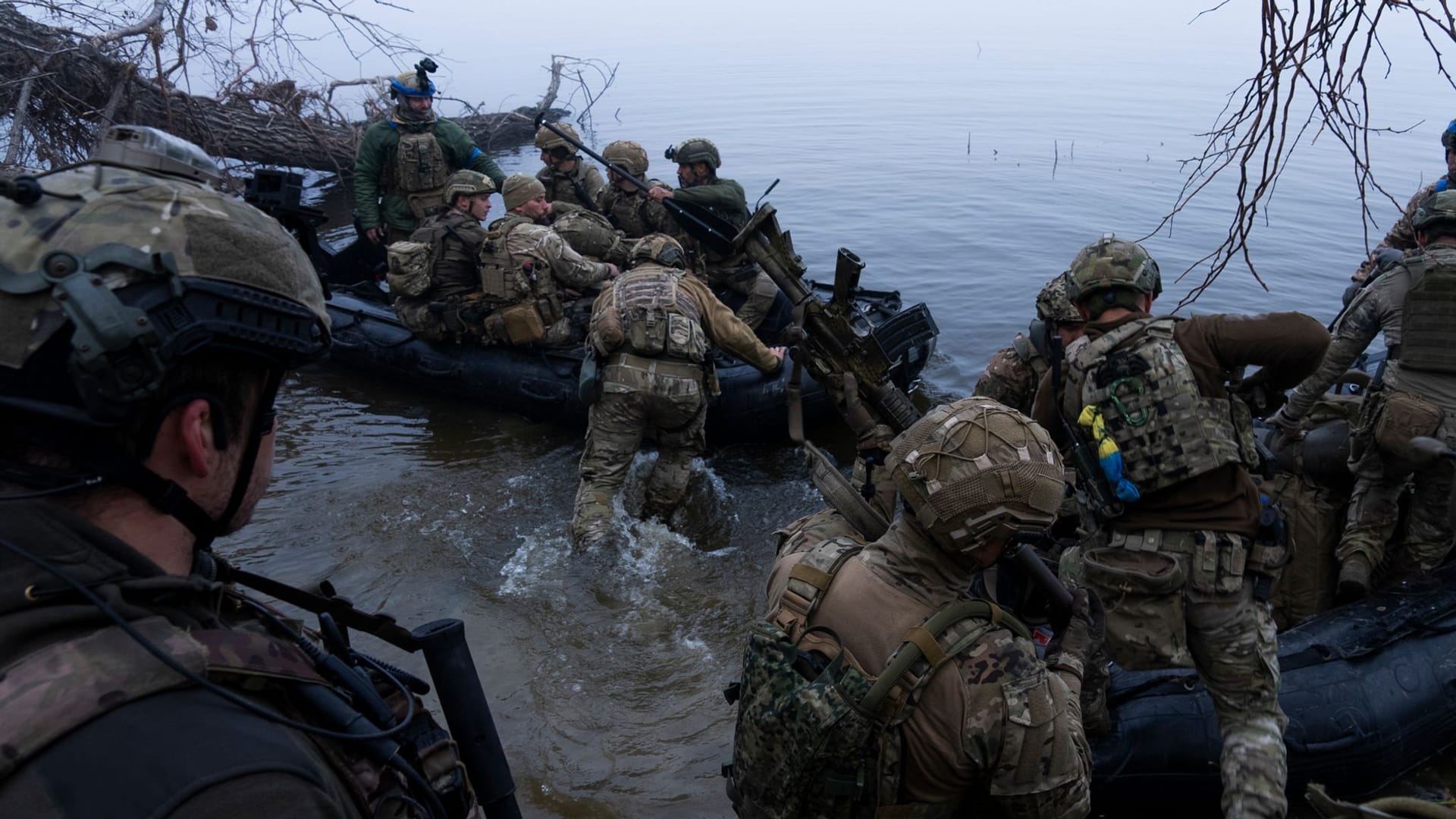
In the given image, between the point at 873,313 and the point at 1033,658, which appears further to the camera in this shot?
the point at 873,313

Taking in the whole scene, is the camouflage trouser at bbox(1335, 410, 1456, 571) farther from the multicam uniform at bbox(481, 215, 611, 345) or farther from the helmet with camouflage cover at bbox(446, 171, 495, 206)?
the helmet with camouflage cover at bbox(446, 171, 495, 206)

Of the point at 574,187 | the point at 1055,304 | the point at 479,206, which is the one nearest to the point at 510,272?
the point at 479,206

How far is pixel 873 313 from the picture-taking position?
336 inches

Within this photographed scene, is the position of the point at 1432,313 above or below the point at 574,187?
below

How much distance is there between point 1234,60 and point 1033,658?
143 ft

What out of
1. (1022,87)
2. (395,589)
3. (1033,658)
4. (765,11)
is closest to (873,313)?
(395,589)

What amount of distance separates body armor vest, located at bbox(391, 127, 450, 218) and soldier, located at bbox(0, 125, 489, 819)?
25.9ft

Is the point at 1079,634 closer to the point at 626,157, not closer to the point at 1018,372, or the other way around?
the point at 1018,372

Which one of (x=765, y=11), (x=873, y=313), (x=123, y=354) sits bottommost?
(x=873, y=313)

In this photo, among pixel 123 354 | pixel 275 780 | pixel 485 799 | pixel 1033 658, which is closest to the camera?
pixel 275 780

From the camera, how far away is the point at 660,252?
6.51m

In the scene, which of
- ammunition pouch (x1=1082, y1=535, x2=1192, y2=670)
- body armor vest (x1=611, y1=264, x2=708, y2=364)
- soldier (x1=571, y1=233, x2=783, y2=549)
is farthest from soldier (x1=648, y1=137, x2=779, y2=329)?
ammunition pouch (x1=1082, y1=535, x2=1192, y2=670)

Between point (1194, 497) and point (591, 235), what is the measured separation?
6020 mm

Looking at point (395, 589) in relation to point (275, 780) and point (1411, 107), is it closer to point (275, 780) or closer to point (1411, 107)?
point (275, 780)
